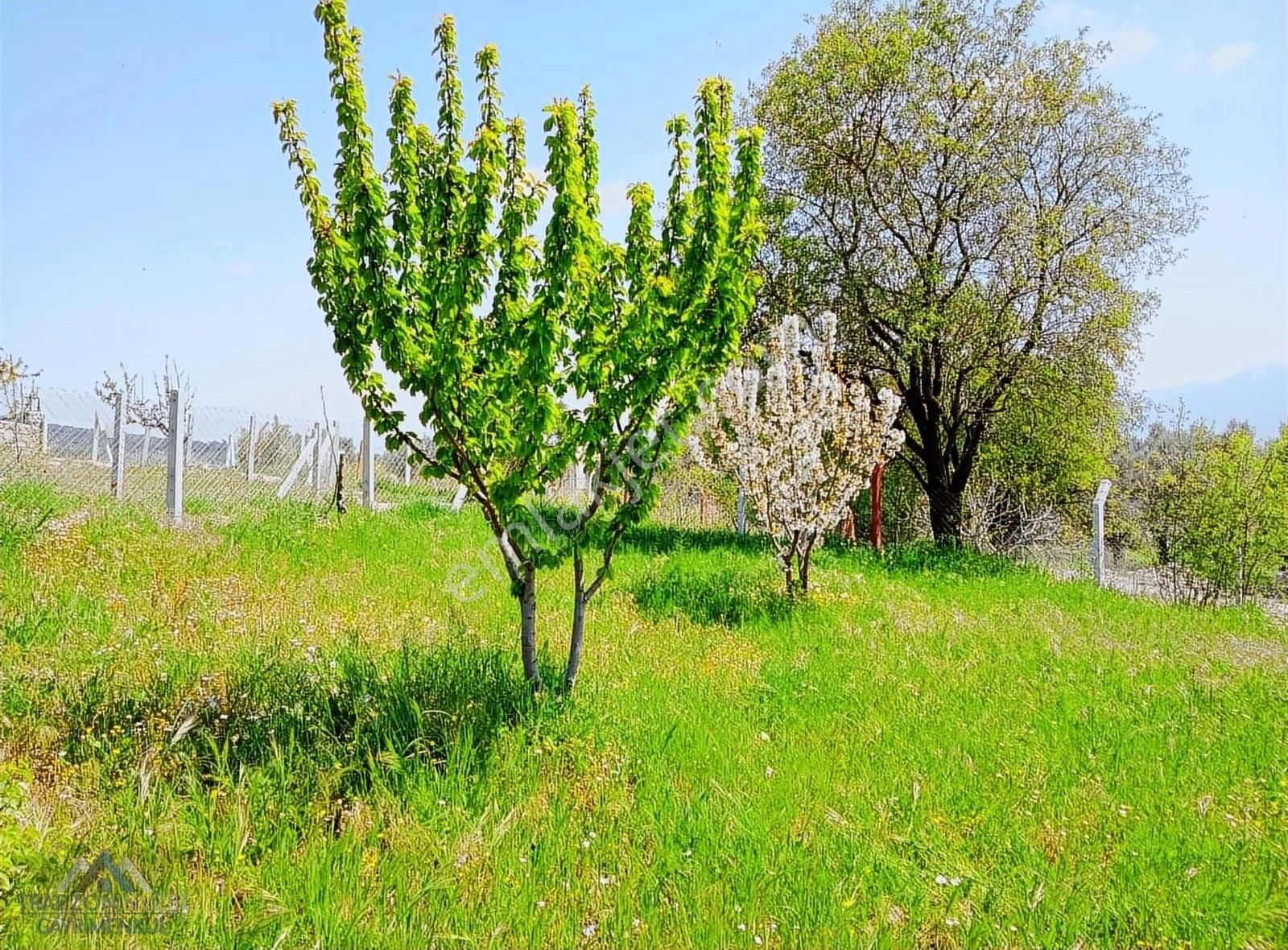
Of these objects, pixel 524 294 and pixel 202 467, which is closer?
pixel 524 294

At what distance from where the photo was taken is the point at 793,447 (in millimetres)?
8867

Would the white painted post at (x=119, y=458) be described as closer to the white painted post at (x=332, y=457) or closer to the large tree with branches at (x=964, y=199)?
A: the white painted post at (x=332, y=457)

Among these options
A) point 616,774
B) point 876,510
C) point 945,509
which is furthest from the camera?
point 945,509

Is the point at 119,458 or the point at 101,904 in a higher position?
the point at 119,458

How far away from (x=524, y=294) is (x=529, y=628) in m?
2.04

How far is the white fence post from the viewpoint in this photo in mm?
10156

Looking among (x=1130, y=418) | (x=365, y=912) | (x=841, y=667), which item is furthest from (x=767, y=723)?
(x=1130, y=418)

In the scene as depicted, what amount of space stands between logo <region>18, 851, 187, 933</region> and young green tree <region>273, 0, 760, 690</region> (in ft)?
7.57

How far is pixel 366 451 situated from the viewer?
45.3ft

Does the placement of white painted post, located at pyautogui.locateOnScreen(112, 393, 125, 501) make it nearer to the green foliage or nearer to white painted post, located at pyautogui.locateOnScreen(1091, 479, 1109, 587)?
white painted post, located at pyautogui.locateOnScreen(1091, 479, 1109, 587)

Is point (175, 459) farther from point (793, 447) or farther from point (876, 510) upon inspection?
point (876, 510)

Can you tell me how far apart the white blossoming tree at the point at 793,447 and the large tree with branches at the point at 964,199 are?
496cm

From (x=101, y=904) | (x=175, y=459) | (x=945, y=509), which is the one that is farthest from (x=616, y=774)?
(x=945, y=509)

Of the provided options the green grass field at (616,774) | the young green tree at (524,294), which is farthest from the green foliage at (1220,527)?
the young green tree at (524,294)
